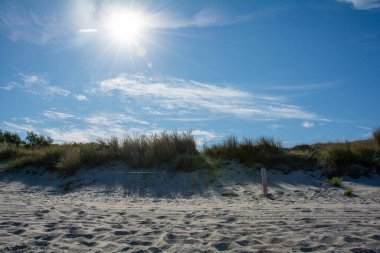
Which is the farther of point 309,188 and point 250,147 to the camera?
point 250,147

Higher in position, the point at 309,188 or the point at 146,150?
the point at 146,150

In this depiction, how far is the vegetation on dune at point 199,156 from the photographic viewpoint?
13.2 m

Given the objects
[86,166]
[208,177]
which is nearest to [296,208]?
[208,177]

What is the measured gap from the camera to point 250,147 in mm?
15195

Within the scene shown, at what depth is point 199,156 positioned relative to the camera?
586 inches

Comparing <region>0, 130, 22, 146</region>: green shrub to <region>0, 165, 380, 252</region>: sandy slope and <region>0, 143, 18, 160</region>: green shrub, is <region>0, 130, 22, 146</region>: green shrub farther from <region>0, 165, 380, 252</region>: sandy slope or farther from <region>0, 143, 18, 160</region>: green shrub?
<region>0, 165, 380, 252</region>: sandy slope

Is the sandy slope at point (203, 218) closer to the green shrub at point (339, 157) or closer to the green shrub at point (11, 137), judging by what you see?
the green shrub at point (339, 157)

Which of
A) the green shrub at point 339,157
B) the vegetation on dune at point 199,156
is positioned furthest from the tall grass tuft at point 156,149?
the green shrub at point 339,157

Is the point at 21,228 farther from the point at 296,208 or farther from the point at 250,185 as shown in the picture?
the point at 250,185

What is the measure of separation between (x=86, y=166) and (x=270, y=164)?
6.82m

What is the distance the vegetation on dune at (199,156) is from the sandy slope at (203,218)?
29.9 inches

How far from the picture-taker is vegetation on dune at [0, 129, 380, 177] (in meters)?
13.2

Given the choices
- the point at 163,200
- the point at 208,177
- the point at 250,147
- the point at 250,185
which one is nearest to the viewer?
the point at 163,200

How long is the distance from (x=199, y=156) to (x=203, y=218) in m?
7.57
